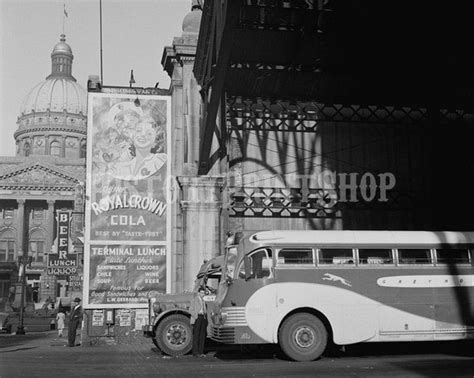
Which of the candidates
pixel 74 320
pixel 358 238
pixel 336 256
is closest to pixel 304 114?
pixel 74 320

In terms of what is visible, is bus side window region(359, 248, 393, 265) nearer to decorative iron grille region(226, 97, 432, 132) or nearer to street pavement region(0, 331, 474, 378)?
street pavement region(0, 331, 474, 378)

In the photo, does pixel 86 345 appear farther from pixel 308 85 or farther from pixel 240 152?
pixel 308 85

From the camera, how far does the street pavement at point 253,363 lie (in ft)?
43.2

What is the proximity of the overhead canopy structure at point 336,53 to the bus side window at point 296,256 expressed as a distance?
7.23 metres

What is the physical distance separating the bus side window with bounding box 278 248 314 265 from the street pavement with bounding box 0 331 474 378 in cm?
230

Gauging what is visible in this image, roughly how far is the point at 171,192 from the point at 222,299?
10600 millimetres

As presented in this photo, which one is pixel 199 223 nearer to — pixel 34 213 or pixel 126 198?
pixel 126 198

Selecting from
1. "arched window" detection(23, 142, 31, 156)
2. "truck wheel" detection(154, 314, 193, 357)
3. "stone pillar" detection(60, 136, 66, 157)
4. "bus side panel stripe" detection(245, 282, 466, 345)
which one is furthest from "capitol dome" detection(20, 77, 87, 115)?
"bus side panel stripe" detection(245, 282, 466, 345)

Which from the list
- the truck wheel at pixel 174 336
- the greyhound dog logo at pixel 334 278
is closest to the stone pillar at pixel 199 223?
the truck wheel at pixel 174 336

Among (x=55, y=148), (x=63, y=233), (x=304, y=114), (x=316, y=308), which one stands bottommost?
(x=316, y=308)

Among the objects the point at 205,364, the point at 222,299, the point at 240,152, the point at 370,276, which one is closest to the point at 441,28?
the point at 240,152

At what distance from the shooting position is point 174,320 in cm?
1800

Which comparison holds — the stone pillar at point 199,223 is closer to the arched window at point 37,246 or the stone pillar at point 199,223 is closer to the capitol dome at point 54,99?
the arched window at point 37,246

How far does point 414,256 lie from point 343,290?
2.00 m
